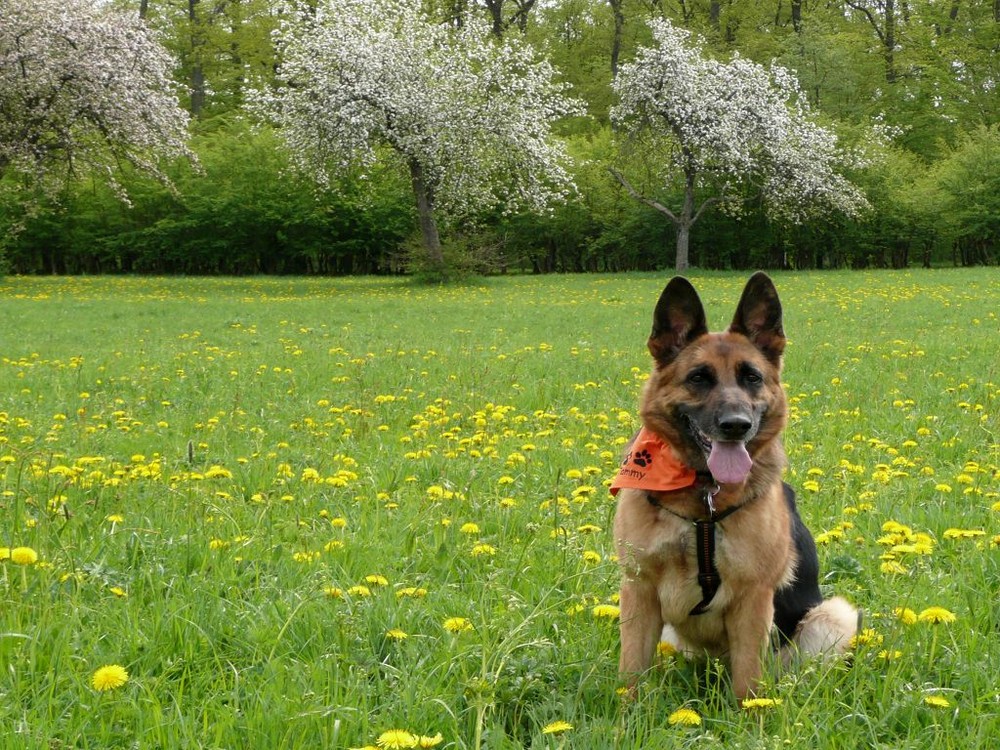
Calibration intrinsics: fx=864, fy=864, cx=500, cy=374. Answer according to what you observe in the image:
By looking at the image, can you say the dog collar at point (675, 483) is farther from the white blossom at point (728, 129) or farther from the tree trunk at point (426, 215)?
the white blossom at point (728, 129)

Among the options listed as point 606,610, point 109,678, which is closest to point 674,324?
point 606,610

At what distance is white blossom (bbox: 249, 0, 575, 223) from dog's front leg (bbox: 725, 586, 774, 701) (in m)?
27.7

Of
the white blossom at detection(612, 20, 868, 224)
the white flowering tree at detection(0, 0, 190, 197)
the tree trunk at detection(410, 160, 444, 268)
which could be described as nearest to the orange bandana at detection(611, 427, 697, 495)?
the white flowering tree at detection(0, 0, 190, 197)

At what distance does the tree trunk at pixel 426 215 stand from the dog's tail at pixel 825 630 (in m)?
28.7

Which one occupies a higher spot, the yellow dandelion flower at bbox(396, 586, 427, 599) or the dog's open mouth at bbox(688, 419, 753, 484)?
the dog's open mouth at bbox(688, 419, 753, 484)

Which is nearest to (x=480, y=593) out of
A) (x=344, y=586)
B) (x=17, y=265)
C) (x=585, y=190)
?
(x=344, y=586)

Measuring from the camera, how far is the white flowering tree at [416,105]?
29109 millimetres

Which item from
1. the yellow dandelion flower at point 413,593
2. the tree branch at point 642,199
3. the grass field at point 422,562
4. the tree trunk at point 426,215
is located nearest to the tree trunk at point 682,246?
the tree branch at point 642,199

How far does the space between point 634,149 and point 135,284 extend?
21113 millimetres

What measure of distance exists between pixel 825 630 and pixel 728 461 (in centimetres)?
73

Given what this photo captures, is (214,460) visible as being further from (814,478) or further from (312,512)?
(814,478)

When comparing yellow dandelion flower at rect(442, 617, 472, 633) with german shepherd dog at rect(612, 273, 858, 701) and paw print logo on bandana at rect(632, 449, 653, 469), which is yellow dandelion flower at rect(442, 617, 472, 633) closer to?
german shepherd dog at rect(612, 273, 858, 701)

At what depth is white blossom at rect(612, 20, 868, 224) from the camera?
3544cm

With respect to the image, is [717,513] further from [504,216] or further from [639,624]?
[504,216]
